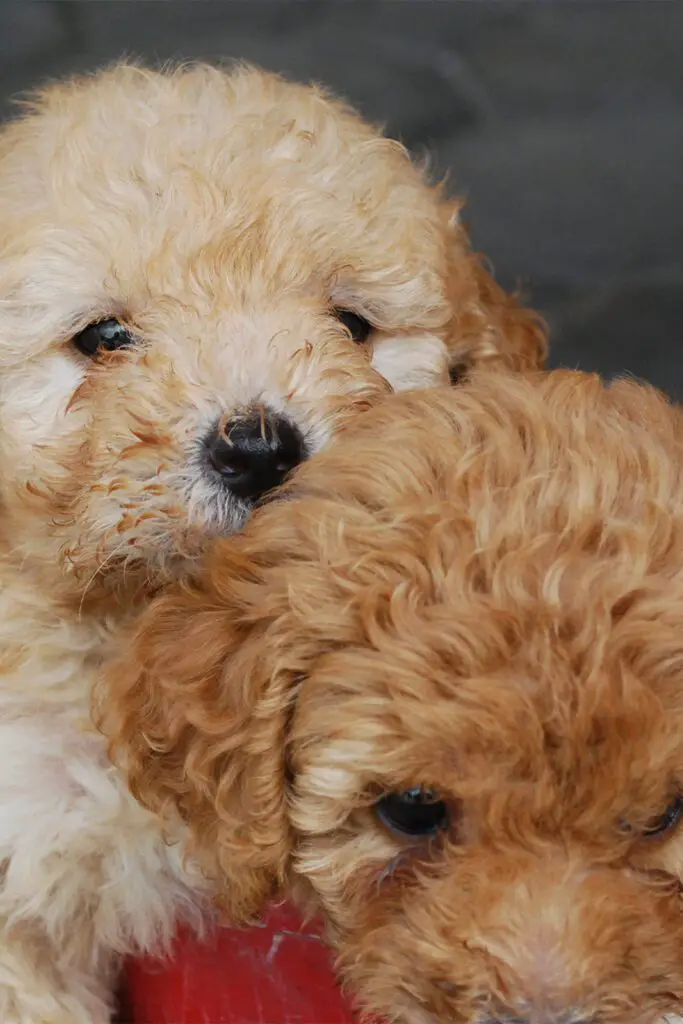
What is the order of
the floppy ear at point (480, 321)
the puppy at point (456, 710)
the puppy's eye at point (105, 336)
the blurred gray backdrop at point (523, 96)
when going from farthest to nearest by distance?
the blurred gray backdrop at point (523, 96)
the floppy ear at point (480, 321)
the puppy's eye at point (105, 336)
the puppy at point (456, 710)

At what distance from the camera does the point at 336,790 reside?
1.82 metres

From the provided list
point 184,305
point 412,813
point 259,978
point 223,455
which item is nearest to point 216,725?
point 412,813

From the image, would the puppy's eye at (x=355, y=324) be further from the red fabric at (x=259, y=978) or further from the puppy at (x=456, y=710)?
the red fabric at (x=259, y=978)

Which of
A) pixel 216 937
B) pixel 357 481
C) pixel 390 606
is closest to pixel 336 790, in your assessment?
pixel 390 606

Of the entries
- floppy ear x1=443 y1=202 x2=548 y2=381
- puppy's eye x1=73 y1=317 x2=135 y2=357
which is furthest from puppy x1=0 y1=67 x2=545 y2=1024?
Result: floppy ear x1=443 y1=202 x2=548 y2=381

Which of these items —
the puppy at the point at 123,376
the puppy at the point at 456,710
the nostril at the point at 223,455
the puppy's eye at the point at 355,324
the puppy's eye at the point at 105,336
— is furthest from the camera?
the puppy's eye at the point at 355,324

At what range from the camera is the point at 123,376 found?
2277 millimetres

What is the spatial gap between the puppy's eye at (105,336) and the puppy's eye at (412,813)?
1.04 metres

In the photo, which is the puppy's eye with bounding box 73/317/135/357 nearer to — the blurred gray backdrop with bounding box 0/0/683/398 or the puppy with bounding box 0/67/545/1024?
the puppy with bounding box 0/67/545/1024

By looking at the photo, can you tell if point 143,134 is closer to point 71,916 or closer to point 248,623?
point 248,623

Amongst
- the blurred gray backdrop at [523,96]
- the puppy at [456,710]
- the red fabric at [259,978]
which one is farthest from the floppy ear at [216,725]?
the blurred gray backdrop at [523,96]

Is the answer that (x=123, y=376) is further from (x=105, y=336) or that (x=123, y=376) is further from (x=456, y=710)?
(x=456, y=710)

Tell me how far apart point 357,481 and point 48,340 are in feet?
2.63

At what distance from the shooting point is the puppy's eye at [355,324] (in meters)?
2.52
